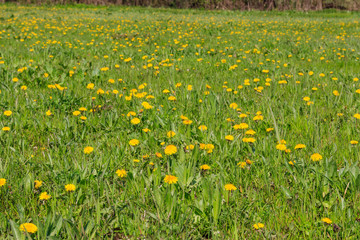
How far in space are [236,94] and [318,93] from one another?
→ 968 millimetres

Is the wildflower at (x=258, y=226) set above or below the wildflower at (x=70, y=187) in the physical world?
below

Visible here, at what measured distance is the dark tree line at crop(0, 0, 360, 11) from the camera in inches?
945

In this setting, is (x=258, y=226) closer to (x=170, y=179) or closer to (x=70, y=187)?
(x=170, y=179)

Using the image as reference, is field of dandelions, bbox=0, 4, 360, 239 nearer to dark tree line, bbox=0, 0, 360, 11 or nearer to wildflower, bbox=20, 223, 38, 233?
wildflower, bbox=20, 223, 38, 233

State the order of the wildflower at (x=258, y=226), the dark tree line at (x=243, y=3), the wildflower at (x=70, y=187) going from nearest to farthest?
the wildflower at (x=258, y=226) → the wildflower at (x=70, y=187) → the dark tree line at (x=243, y=3)

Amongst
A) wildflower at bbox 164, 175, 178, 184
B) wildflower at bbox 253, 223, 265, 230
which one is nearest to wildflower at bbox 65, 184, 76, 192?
wildflower at bbox 164, 175, 178, 184

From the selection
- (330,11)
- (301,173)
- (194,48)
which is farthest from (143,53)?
(330,11)

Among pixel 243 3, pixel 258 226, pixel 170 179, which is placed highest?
pixel 243 3

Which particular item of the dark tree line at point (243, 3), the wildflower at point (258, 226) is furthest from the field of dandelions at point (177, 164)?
the dark tree line at point (243, 3)

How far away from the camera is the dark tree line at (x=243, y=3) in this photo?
2402 centimetres

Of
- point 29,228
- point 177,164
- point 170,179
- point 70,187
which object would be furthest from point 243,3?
point 29,228

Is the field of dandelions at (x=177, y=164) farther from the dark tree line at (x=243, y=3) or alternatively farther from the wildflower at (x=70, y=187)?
the dark tree line at (x=243, y=3)

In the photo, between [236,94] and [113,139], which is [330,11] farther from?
[113,139]

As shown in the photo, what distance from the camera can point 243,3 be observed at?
991 inches
